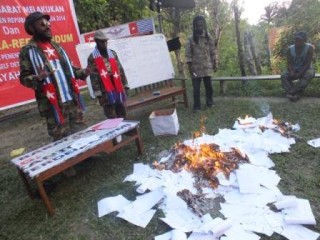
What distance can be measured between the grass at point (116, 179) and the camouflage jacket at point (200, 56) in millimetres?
847

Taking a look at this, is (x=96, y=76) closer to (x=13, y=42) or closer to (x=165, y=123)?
(x=165, y=123)

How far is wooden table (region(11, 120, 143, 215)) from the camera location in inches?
133

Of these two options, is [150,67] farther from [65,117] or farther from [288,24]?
[288,24]

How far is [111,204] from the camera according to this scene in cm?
347

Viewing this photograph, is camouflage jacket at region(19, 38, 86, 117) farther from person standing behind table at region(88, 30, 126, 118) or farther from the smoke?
the smoke

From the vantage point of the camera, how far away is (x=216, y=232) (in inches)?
107

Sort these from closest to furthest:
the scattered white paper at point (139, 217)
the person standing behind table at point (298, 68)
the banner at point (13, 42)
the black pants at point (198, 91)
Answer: the scattered white paper at point (139, 217), the person standing behind table at point (298, 68), the black pants at point (198, 91), the banner at point (13, 42)

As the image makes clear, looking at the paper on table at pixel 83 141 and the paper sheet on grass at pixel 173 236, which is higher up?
the paper on table at pixel 83 141

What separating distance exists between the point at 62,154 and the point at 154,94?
3382 mm

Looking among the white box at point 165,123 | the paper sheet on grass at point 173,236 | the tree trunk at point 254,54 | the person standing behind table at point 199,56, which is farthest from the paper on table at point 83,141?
the tree trunk at point 254,54

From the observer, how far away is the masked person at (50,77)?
3865mm

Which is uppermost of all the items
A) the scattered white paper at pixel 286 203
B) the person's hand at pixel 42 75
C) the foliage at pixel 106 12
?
the foliage at pixel 106 12

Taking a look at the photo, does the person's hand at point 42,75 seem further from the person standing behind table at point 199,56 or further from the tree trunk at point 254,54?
the tree trunk at point 254,54

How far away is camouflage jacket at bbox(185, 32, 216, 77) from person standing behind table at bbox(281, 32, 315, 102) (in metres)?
1.66
